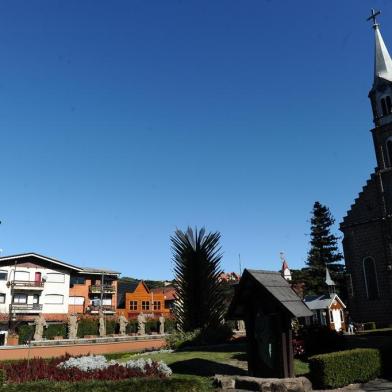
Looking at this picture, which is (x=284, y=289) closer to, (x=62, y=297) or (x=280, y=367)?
(x=280, y=367)

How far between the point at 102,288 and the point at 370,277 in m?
38.7

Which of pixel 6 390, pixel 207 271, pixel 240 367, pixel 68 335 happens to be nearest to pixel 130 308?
pixel 68 335

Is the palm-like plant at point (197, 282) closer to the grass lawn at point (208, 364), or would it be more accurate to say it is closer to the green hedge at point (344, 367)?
the grass lawn at point (208, 364)

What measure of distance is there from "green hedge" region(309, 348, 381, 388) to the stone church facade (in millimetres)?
25580

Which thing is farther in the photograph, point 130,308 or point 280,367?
point 130,308

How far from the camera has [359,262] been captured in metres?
39.7

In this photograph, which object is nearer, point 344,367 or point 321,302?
point 344,367

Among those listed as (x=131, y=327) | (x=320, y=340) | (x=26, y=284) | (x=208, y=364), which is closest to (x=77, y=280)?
(x=26, y=284)

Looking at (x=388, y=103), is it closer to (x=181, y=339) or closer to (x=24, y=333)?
(x=181, y=339)

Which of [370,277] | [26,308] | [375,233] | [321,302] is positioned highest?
[375,233]

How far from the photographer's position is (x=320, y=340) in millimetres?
16625

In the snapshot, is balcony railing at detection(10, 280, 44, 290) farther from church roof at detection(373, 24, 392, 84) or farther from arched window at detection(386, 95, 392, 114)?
church roof at detection(373, 24, 392, 84)

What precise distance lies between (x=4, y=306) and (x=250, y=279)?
50094 mm

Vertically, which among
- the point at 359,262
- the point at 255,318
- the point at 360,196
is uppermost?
the point at 360,196
